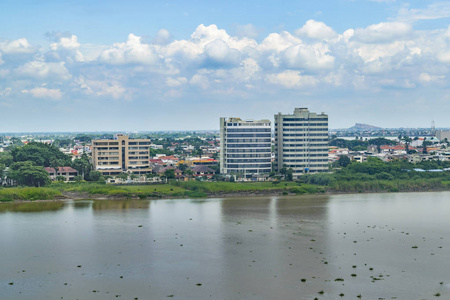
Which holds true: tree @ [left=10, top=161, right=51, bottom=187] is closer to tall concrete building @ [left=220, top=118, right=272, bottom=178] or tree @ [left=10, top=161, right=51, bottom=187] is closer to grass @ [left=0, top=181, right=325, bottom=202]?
grass @ [left=0, top=181, right=325, bottom=202]

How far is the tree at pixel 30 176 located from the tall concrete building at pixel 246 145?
10.3 m

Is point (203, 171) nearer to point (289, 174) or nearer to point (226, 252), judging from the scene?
point (289, 174)

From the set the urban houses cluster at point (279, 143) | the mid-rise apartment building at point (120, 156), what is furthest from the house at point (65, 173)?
the urban houses cluster at point (279, 143)

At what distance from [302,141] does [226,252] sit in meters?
20.4

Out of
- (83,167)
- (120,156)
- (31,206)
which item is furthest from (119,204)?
(120,156)

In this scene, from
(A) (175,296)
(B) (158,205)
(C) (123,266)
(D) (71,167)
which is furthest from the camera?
(D) (71,167)

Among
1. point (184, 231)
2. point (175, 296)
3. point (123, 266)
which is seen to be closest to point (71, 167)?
point (184, 231)

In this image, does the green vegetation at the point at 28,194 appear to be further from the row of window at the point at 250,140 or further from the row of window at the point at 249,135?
the row of window at the point at 249,135

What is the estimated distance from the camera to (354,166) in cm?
3553

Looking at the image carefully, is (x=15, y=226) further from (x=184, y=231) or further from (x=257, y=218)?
(x=257, y=218)

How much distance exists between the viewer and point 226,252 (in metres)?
14.6

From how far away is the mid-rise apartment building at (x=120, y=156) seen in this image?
35.1 metres

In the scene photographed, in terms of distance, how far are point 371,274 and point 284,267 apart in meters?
1.89

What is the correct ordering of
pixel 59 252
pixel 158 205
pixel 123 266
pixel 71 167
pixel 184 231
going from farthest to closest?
pixel 71 167 → pixel 158 205 → pixel 184 231 → pixel 59 252 → pixel 123 266
